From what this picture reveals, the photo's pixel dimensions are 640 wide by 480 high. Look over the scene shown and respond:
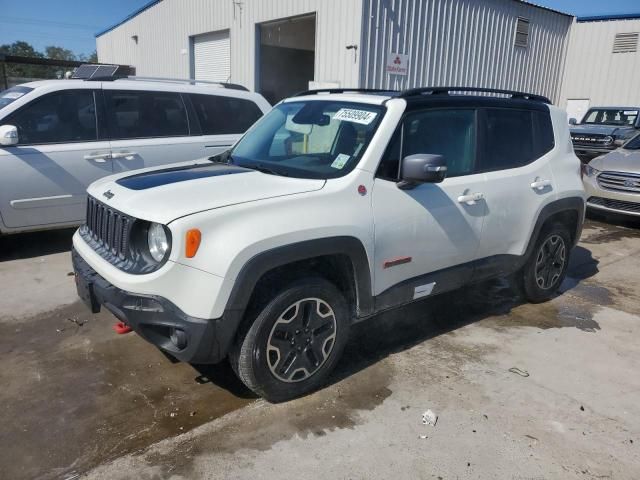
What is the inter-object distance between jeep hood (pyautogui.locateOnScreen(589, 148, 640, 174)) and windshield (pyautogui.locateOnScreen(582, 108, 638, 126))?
6527 millimetres

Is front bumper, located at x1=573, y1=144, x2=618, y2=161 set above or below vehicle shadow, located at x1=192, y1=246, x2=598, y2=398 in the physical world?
above

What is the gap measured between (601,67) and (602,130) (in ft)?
15.3

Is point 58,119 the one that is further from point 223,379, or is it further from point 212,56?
point 212,56

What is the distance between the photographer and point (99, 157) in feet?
19.1

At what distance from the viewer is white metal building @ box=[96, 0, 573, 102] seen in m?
11.2

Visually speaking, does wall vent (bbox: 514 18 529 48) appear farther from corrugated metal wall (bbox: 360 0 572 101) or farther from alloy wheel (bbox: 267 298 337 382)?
alloy wheel (bbox: 267 298 337 382)

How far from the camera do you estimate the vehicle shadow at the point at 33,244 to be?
6.00 meters

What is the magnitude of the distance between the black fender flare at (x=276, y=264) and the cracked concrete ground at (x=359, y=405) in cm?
61

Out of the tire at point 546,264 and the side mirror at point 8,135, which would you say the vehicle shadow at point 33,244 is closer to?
the side mirror at point 8,135

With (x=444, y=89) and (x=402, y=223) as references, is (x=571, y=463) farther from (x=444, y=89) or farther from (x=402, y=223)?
(x=444, y=89)

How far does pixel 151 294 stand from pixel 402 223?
159cm

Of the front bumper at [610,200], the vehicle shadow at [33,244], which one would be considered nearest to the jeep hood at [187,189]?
the vehicle shadow at [33,244]

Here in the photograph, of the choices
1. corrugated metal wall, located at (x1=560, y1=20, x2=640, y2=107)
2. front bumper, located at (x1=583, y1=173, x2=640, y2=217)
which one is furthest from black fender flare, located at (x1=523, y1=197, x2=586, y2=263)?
corrugated metal wall, located at (x1=560, y1=20, x2=640, y2=107)

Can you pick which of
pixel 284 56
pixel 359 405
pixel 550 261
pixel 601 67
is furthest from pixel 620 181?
pixel 284 56
